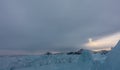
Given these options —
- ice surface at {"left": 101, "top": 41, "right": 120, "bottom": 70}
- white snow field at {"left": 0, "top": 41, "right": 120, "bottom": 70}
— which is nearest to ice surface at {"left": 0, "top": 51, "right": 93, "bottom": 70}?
white snow field at {"left": 0, "top": 41, "right": 120, "bottom": 70}

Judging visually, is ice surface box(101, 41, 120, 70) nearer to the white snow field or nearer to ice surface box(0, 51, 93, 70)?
the white snow field

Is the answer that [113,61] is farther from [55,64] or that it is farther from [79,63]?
[55,64]

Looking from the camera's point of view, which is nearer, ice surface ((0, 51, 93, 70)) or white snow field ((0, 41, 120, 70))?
white snow field ((0, 41, 120, 70))

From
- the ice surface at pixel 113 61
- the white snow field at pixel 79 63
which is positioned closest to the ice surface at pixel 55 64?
the white snow field at pixel 79 63

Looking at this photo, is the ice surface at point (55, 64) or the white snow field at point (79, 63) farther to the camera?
the ice surface at point (55, 64)

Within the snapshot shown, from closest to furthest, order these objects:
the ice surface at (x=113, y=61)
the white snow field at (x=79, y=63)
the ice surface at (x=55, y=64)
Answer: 1. the ice surface at (x=113, y=61)
2. the white snow field at (x=79, y=63)
3. the ice surface at (x=55, y=64)

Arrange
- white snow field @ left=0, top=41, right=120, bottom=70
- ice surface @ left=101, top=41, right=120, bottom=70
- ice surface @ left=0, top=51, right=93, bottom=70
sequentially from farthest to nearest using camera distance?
ice surface @ left=0, top=51, right=93, bottom=70 < white snow field @ left=0, top=41, right=120, bottom=70 < ice surface @ left=101, top=41, right=120, bottom=70

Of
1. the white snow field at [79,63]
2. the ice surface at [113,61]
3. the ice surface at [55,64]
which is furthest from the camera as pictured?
the ice surface at [55,64]

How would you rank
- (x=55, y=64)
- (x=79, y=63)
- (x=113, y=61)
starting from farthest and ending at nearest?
(x=55, y=64)
(x=79, y=63)
(x=113, y=61)

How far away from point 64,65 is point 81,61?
1829 millimetres

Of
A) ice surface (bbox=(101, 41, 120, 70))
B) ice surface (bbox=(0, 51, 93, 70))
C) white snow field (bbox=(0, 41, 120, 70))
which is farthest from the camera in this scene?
ice surface (bbox=(0, 51, 93, 70))

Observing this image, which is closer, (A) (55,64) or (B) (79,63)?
(B) (79,63)

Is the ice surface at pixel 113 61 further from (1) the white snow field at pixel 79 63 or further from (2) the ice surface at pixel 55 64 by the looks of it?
(2) the ice surface at pixel 55 64

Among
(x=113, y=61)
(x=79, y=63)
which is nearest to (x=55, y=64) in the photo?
(x=79, y=63)
